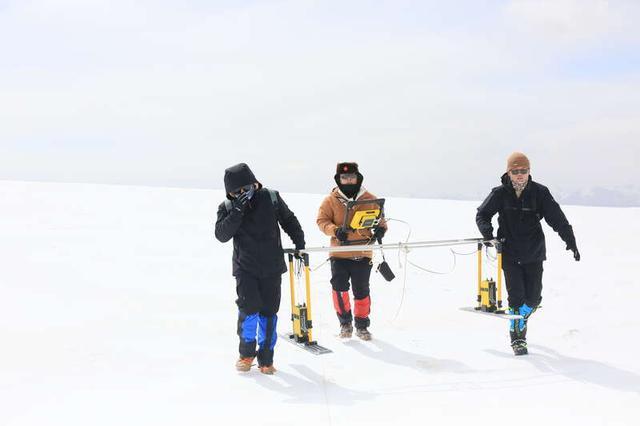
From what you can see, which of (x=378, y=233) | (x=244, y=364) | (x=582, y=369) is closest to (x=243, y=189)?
(x=244, y=364)

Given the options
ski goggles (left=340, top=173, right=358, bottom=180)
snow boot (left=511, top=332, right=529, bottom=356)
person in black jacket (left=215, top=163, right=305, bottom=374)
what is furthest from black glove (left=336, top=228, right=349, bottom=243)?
snow boot (left=511, top=332, right=529, bottom=356)

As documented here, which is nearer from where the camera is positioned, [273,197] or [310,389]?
[310,389]

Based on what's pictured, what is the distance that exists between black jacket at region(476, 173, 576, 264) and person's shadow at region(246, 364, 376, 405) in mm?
2209

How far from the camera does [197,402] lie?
454 cm

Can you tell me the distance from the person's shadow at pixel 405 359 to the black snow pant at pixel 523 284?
90cm

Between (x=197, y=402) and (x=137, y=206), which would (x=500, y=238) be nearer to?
(x=197, y=402)

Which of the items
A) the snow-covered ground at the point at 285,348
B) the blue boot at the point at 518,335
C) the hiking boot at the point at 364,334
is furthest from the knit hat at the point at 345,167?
the blue boot at the point at 518,335

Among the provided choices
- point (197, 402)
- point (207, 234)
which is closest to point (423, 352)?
point (197, 402)

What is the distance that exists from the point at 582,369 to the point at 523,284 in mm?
981

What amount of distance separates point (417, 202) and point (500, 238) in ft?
59.0

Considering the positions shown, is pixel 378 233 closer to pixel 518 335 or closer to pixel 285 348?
pixel 285 348

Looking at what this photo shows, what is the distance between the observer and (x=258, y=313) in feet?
17.6

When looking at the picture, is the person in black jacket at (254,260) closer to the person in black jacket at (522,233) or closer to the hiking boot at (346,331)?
the hiking boot at (346,331)

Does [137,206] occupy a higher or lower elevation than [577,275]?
higher
